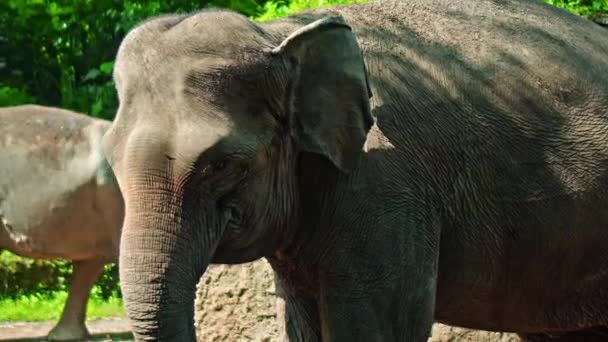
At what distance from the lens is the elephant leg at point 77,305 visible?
36.1 feet

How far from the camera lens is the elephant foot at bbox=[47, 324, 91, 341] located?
432 inches

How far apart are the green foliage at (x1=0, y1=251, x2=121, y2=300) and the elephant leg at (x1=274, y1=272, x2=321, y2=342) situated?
8484 mm

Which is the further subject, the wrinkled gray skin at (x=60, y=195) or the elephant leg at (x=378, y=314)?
the wrinkled gray skin at (x=60, y=195)

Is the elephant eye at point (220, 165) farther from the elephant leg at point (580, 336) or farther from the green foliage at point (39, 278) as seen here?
the green foliage at point (39, 278)

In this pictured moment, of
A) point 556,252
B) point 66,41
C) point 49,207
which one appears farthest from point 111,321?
point 556,252

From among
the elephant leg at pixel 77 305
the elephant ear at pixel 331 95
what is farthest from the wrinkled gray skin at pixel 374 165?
the elephant leg at pixel 77 305

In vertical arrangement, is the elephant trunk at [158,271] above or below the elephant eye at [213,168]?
below

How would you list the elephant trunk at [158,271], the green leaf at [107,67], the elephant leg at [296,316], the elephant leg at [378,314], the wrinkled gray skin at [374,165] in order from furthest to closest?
the green leaf at [107,67] < the elephant leg at [296,316] < the elephant leg at [378,314] < the wrinkled gray skin at [374,165] < the elephant trunk at [158,271]

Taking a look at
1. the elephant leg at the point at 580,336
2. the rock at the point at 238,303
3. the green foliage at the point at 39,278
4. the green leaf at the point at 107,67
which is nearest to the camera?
the elephant leg at the point at 580,336

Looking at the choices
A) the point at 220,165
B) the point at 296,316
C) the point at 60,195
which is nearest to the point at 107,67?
the point at 60,195

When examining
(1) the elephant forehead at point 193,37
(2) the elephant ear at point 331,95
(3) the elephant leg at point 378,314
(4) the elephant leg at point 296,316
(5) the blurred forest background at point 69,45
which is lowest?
(5) the blurred forest background at point 69,45

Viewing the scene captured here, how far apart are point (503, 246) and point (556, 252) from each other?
0.22 metres

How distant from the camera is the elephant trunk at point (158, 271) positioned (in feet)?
13.6

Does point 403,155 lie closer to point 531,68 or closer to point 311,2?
point 531,68
